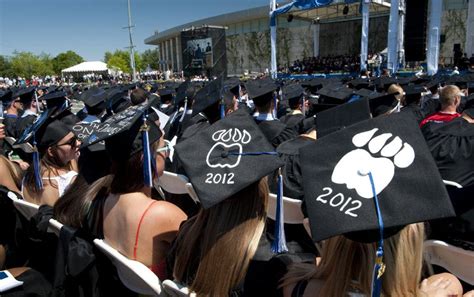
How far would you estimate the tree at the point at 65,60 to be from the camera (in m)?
82.1

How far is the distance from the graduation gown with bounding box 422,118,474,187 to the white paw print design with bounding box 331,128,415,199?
2225mm

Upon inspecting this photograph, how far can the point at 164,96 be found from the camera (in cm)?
882

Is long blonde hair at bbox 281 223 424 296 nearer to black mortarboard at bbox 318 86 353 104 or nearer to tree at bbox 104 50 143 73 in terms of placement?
black mortarboard at bbox 318 86 353 104

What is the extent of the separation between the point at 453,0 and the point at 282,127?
3658 centimetres

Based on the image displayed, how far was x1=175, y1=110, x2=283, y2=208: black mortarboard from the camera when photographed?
151cm

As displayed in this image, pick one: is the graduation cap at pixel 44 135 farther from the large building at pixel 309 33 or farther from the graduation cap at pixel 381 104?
the large building at pixel 309 33

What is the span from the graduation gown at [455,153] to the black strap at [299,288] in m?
2.33

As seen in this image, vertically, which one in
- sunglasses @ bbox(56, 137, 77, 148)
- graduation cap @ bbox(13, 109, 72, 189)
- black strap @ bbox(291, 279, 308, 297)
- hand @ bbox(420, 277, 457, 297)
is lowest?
hand @ bbox(420, 277, 457, 297)

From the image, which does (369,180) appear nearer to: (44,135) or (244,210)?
(244,210)

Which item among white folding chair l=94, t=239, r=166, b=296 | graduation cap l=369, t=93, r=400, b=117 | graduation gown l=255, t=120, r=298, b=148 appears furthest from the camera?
graduation cap l=369, t=93, r=400, b=117

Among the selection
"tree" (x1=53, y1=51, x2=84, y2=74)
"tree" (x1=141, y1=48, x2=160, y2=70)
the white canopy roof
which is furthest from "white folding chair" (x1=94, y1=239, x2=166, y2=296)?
"tree" (x1=141, y1=48, x2=160, y2=70)

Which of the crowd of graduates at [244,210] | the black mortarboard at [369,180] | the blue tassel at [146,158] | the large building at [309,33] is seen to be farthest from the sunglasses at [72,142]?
the large building at [309,33]

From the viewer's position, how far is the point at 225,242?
1.50 meters

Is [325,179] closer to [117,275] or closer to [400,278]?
[400,278]
